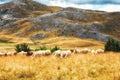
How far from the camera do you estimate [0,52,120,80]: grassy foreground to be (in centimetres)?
2069

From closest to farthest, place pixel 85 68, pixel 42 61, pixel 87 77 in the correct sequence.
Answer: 1. pixel 87 77
2. pixel 85 68
3. pixel 42 61

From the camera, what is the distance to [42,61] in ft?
82.2

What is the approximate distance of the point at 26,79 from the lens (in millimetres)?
20797

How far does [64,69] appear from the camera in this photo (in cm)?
2198

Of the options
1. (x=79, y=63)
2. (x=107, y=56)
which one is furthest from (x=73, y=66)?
(x=107, y=56)

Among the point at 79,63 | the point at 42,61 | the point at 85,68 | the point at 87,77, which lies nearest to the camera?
the point at 87,77

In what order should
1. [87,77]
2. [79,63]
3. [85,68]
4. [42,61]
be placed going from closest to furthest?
[87,77], [85,68], [79,63], [42,61]

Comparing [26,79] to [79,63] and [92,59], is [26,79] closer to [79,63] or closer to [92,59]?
[79,63]

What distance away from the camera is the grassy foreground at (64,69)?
20.7 meters

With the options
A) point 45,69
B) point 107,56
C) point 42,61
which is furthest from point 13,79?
point 107,56

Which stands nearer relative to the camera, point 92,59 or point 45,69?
point 45,69

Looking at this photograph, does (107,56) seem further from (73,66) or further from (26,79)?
(26,79)

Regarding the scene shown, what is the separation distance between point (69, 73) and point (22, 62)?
4.95 metres

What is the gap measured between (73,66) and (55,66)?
140cm
